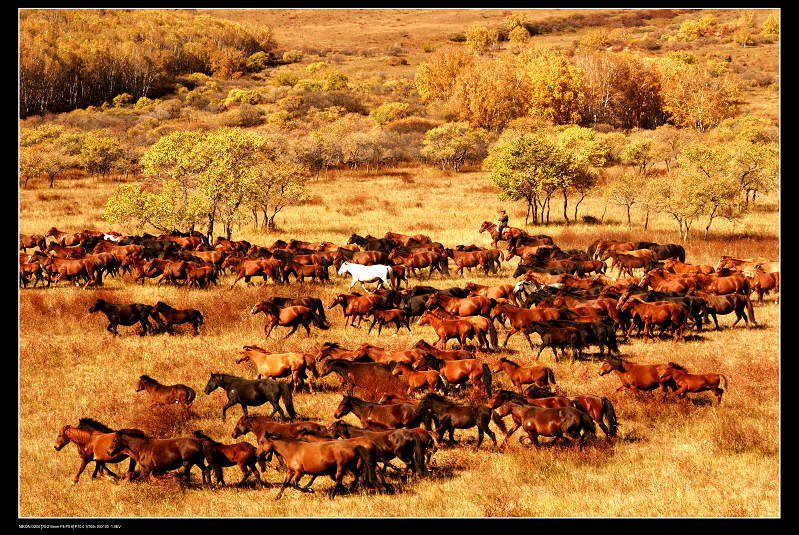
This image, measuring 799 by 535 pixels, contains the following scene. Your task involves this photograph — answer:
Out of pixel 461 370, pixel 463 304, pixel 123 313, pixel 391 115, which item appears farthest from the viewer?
pixel 391 115

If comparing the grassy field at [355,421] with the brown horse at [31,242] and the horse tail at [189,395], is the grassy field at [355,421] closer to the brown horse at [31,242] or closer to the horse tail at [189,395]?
the horse tail at [189,395]

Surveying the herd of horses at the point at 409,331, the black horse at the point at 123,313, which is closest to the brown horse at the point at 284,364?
the herd of horses at the point at 409,331

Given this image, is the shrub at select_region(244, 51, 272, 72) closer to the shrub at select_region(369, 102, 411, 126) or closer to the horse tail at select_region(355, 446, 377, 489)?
the shrub at select_region(369, 102, 411, 126)

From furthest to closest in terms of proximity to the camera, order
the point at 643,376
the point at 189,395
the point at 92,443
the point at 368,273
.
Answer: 1. the point at 368,273
2. the point at 643,376
3. the point at 189,395
4. the point at 92,443

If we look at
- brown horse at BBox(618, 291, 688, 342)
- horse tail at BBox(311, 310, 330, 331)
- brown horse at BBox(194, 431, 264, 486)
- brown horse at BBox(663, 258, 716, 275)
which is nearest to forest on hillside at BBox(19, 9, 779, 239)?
brown horse at BBox(663, 258, 716, 275)

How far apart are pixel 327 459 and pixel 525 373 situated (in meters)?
6.01

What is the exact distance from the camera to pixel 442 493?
10984 mm

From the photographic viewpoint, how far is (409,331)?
20.5m

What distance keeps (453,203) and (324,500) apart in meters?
39.1

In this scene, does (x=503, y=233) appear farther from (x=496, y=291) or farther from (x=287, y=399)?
(x=287, y=399)

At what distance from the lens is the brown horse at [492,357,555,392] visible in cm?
1512

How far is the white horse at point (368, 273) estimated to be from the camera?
83.0 ft

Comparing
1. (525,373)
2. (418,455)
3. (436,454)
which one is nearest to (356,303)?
(525,373)

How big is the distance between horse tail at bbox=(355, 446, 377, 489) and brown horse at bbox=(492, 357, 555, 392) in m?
5.25
